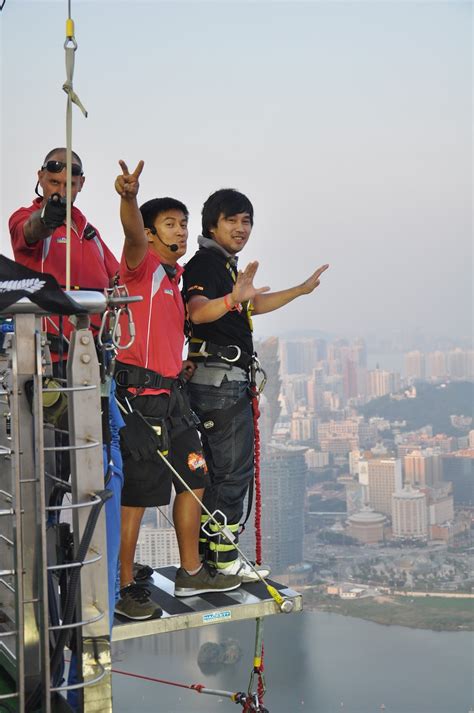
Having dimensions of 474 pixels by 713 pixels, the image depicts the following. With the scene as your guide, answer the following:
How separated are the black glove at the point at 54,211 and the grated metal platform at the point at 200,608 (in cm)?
119

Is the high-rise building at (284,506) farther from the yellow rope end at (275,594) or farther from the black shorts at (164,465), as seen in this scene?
the black shorts at (164,465)

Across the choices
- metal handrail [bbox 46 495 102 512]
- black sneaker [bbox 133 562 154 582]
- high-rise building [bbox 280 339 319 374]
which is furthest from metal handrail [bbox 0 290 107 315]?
high-rise building [bbox 280 339 319 374]

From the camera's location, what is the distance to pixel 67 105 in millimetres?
2014

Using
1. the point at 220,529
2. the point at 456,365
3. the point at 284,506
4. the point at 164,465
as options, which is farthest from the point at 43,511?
the point at 456,365

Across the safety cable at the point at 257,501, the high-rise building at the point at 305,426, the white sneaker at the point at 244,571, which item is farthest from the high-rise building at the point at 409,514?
the white sneaker at the point at 244,571

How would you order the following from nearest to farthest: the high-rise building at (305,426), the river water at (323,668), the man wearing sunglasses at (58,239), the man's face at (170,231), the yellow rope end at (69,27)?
the yellow rope end at (69,27)
the man wearing sunglasses at (58,239)
the man's face at (170,231)
the river water at (323,668)
the high-rise building at (305,426)

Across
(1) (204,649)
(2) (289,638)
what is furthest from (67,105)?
(2) (289,638)

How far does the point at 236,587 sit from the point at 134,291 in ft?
3.49

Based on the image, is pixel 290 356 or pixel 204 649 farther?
pixel 290 356

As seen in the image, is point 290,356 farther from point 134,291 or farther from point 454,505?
point 134,291

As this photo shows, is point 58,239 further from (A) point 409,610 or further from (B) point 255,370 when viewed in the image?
(A) point 409,610

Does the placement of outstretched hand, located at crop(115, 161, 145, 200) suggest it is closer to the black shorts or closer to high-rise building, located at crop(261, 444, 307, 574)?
the black shorts

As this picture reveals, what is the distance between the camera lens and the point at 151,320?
109 inches

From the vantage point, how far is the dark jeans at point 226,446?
3.11m
